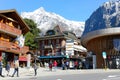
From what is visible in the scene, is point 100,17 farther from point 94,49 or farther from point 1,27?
point 1,27

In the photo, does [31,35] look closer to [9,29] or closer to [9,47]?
[9,29]

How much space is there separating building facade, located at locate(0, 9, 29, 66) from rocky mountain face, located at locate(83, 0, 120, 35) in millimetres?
14644

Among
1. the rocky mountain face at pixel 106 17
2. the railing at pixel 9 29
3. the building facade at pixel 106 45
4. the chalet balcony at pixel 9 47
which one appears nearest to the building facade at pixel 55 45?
the rocky mountain face at pixel 106 17

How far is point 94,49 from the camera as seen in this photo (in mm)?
63906

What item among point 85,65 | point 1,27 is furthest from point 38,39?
point 1,27

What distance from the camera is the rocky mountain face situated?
62062 millimetres

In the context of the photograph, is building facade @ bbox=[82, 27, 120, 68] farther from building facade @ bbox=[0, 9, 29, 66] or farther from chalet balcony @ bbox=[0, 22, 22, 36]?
chalet balcony @ bbox=[0, 22, 22, 36]

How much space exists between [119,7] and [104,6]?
11.1ft

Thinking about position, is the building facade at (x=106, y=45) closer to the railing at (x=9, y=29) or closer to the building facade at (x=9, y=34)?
the building facade at (x=9, y=34)

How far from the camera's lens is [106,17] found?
2520 inches

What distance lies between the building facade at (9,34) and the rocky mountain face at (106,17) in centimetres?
1464

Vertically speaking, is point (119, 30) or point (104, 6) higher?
point (104, 6)

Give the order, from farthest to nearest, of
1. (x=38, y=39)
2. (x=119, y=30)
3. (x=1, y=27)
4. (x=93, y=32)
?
(x=38, y=39), (x=93, y=32), (x=119, y=30), (x=1, y=27)

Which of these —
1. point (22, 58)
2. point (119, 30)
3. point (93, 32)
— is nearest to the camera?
point (119, 30)
